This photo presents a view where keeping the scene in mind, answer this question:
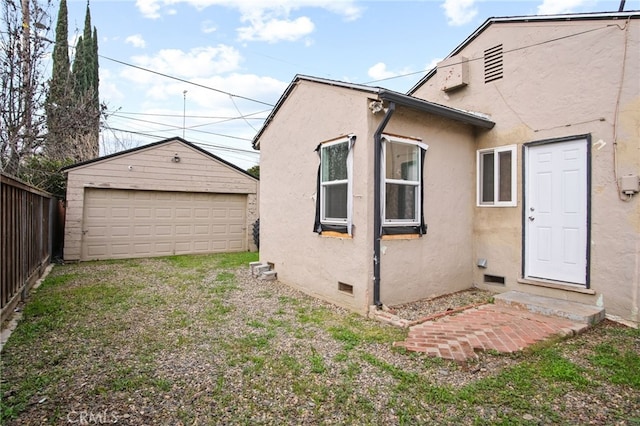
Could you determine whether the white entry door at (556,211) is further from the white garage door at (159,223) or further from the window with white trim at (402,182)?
the white garage door at (159,223)

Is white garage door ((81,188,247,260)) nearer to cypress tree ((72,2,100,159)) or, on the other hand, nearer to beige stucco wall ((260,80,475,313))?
cypress tree ((72,2,100,159))

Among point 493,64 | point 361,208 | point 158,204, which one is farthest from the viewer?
point 158,204

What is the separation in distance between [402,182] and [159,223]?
8474 mm

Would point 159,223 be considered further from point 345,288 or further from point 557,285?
point 557,285

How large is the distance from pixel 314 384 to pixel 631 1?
8097mm

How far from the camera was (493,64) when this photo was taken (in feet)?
19.9

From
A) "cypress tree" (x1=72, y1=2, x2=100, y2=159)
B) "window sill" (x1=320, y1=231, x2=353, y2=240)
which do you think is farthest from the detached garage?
"window sill" (x1=320, y1=231, x2=353, y2=240)

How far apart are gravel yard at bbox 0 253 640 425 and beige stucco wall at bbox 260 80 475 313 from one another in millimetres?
570

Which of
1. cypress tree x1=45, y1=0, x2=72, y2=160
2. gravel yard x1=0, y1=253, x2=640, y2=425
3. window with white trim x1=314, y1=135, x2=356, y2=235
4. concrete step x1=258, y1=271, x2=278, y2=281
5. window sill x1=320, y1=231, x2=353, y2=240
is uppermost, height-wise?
Result: cypress tree x1=45, y1=0, x2=72, y2=160

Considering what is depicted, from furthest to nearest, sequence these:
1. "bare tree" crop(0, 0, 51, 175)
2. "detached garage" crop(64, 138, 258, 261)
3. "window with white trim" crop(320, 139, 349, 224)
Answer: "detached garage" crop(64, 138, 258, 261), "bare tree" crop(0, 0, 51, 175), "window with white trim" crop(320, 139, 349, 224)

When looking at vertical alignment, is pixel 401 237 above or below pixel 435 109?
below

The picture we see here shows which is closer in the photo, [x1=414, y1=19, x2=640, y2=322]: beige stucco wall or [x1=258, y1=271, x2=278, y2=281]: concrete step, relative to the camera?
[x1=414, y1=19, x2=640, y2=322]: beige stucco wall

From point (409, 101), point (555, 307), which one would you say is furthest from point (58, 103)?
point (555, 307)

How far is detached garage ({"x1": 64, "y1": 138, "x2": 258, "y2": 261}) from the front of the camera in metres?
9.67
